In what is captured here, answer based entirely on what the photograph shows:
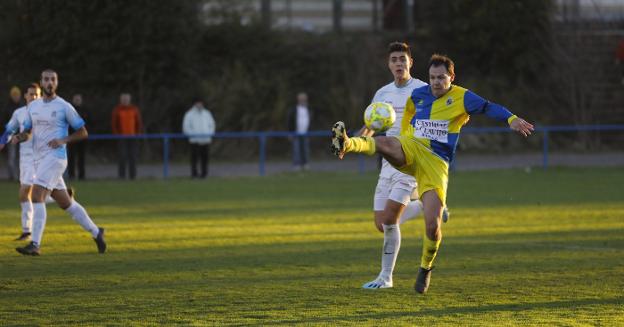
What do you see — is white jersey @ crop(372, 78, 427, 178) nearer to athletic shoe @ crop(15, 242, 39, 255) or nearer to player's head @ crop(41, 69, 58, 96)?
player's head @ crop(41, 69, 58, 96)

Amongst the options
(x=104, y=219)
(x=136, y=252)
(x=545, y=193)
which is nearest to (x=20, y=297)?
(x=136, y=252)

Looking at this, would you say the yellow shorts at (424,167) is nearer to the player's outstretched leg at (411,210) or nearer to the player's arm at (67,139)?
the player's outstretched leg at (411,210)

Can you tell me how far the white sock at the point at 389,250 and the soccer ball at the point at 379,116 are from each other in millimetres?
1104

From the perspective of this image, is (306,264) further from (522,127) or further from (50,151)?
(522,127)

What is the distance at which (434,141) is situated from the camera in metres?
9.28

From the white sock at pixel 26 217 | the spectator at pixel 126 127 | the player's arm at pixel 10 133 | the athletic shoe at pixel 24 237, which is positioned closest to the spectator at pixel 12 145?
the spectator at pixel 126 127

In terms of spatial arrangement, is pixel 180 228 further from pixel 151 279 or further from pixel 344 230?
pixel 151 279

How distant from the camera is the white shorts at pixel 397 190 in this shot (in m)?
9.81

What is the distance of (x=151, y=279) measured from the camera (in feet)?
34.3

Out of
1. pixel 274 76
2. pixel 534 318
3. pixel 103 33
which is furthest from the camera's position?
pixel 274 76

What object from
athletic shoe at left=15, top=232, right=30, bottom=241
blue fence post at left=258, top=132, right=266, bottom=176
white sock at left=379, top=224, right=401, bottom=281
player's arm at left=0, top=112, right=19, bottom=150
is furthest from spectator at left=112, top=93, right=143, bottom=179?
white sock at left=379, top=224, right=401, bottom=281

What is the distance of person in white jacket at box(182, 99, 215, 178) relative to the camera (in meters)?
24.9

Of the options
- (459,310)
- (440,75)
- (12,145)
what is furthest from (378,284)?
(12,145)

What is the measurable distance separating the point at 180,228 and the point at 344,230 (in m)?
2.33
